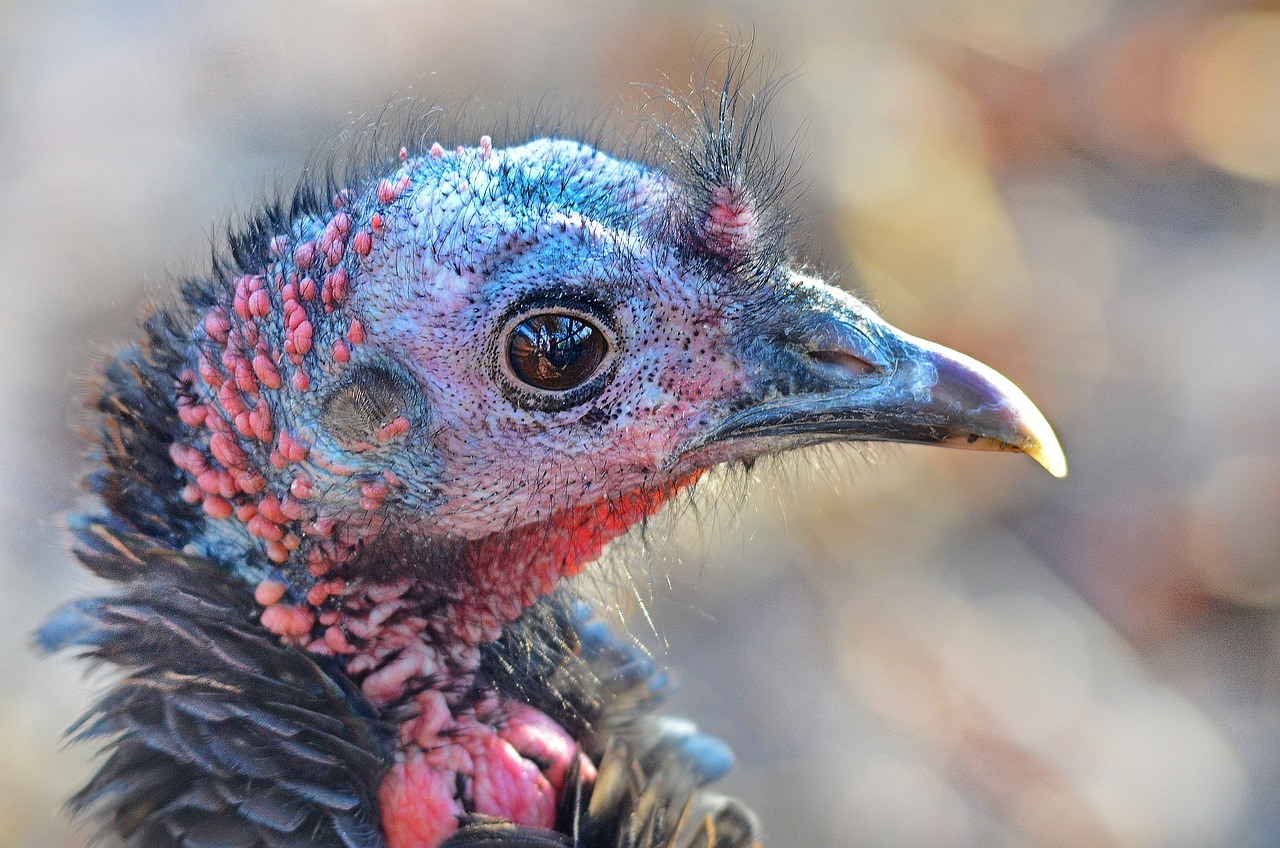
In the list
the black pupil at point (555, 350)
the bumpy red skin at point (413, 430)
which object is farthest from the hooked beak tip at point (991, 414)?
the black pupil at point (555, 350)

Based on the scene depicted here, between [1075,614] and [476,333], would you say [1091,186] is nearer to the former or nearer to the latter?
[1075,614]

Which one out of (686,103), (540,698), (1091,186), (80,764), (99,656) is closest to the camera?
(99,656)

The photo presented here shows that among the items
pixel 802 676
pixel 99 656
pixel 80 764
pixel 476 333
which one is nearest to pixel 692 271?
pixel 476 333

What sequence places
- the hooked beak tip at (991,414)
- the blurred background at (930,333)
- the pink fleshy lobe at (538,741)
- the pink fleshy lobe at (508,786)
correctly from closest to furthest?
the hooked beak tip at (991,414) → the pink fleshy lobe at (508,786) → the pink fleshy lobe at (538,741) → the blurred background at (930,333)

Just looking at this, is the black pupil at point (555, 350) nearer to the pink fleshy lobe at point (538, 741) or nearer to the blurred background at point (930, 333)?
the pink fleshy lobe at point (538, 741)

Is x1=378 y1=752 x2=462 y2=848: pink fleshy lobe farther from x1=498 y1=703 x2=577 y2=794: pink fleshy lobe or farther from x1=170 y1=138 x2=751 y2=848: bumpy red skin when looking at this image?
x1=498 y1=703 x2=577 y2=794: pink fleshy lobe

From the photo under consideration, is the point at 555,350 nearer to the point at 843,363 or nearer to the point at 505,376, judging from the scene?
the point at 505,376
